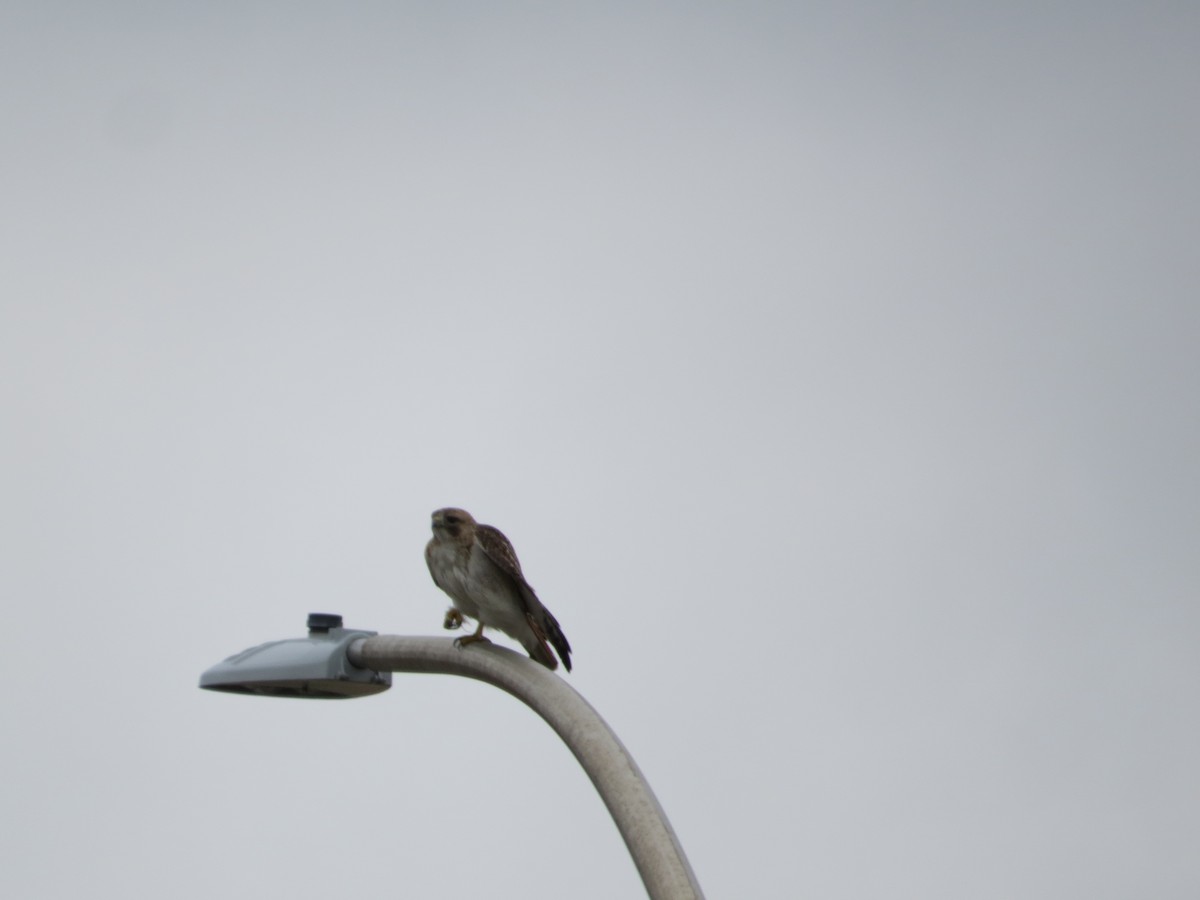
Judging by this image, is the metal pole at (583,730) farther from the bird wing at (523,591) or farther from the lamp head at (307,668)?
the bird wing at (523,591)

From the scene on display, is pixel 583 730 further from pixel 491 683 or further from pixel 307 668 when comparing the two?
pixel 307 668

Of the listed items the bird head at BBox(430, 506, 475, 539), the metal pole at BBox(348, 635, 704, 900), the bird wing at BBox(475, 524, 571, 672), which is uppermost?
the bird head at BBox(430, 506, 475, 539)

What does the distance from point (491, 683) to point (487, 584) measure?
1.22 metres

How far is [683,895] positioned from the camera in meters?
4.71

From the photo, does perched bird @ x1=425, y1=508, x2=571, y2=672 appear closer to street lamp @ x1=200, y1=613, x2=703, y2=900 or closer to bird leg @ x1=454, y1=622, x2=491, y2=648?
bird leg @ x1=454, y1=622, x2=491, y2=648

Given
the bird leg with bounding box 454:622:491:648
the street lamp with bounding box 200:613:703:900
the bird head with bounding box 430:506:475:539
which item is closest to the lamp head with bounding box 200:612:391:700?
the street lamp with bounding box 200:613:703:900

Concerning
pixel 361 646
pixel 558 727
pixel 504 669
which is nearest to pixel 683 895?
pixel 558 727

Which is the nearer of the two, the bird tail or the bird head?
the bird tail

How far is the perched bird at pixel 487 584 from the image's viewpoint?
23.0ft

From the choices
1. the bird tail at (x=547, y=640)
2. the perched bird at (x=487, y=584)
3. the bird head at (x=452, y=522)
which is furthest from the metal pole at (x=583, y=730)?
the bird head at (x=452, y=522)

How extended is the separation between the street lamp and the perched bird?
42 cm

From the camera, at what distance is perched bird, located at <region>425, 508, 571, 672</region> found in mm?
7023

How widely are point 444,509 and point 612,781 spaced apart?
287 centimetres

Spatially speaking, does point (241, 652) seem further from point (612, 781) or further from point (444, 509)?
point (612, 781)
